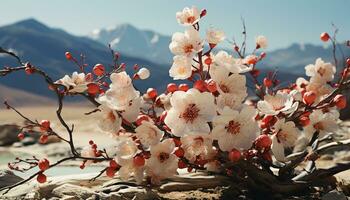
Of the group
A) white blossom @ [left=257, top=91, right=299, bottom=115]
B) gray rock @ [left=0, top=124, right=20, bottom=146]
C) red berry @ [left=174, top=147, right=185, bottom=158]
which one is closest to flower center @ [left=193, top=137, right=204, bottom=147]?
red berry @ [left=174, top=147, right=185, bottom=158]

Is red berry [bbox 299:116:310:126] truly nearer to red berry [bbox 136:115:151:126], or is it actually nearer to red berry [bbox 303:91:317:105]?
red berry [bbox 303:91:317:105]

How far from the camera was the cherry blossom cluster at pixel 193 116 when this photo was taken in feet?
10.2

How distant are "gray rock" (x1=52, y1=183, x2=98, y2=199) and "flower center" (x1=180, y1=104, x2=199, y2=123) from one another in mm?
1184

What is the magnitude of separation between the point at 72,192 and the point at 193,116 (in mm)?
1425

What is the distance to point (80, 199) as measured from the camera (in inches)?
151

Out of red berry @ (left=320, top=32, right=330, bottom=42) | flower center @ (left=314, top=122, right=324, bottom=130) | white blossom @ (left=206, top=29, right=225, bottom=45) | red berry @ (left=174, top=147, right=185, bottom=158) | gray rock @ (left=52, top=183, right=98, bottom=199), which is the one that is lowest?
gray rock @ (left=52, top=183, right=98, bottom=199)

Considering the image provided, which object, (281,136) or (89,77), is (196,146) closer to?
(281,136)

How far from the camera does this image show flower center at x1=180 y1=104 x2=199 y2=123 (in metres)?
3.08

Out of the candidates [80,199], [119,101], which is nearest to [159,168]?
[119,101]

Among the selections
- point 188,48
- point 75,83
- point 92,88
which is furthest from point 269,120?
point 75,83

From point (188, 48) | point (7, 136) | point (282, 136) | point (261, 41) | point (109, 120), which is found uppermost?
point (7, 136)

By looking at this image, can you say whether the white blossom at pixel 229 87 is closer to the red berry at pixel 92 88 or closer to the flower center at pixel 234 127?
the flower center at pixel 234 127

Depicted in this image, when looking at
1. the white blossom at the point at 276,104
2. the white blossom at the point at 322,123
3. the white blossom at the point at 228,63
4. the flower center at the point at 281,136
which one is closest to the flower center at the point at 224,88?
the white blossom at the point at 228,63

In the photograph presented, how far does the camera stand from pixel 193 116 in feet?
10.1
